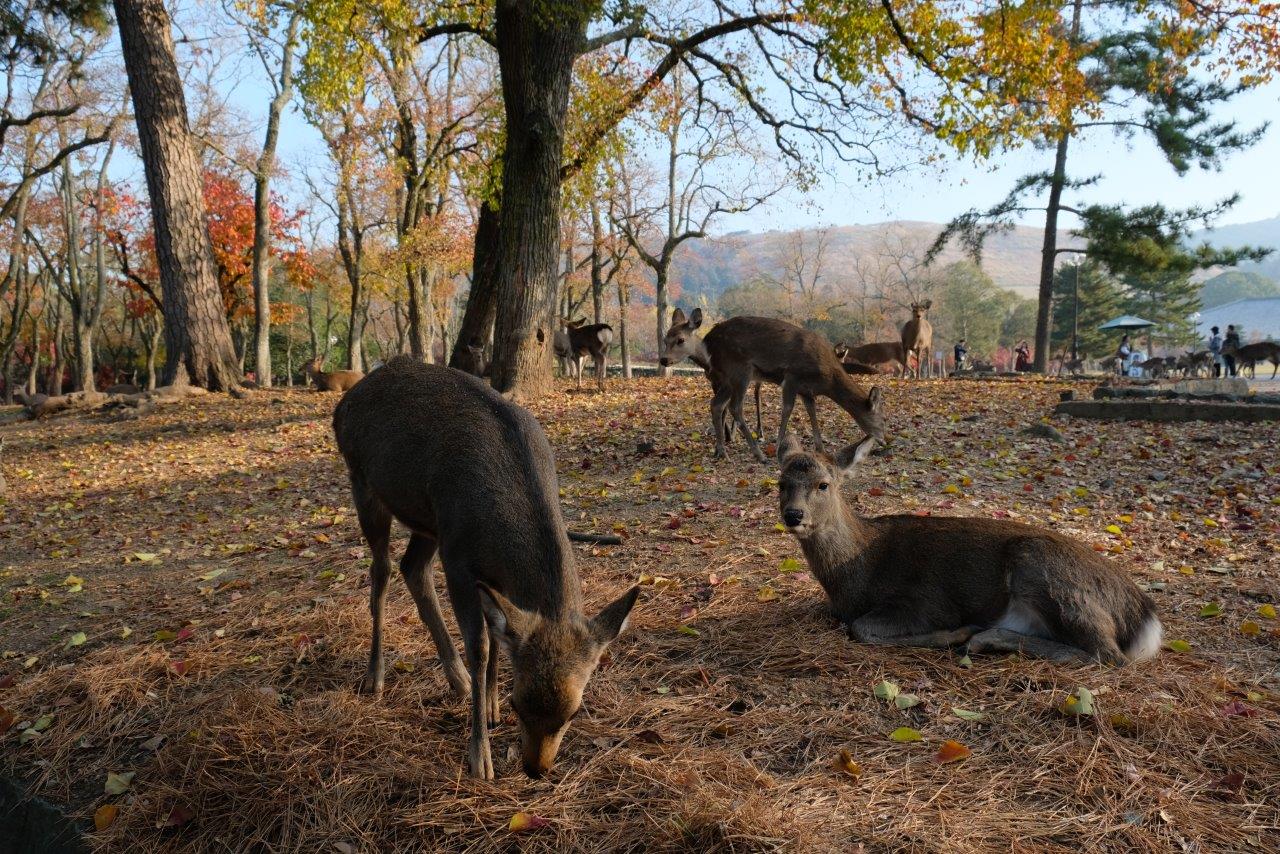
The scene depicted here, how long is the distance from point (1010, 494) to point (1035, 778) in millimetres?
4888

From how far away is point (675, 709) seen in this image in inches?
139

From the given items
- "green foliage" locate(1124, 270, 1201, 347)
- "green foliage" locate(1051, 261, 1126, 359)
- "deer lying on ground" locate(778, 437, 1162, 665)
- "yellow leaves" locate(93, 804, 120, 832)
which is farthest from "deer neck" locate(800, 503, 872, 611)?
"green foliage" locate(1124, 270, 1201, 347)

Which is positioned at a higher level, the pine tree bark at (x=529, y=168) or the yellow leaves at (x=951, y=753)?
the pine tree bark at (x=529, y=168)

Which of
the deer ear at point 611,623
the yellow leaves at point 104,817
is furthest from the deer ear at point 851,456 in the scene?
the yellow leaves at point 104,817

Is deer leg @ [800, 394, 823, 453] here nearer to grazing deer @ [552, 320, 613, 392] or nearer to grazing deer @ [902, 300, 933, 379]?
grazing deer @ [552, 320, 613, 392]

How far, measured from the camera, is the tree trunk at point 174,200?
14.6 metres

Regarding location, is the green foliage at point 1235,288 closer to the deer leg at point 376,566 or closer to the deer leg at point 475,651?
the deer leg at point 376,566

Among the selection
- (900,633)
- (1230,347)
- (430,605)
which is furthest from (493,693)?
(1230,347)

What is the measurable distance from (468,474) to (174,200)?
14954 mm

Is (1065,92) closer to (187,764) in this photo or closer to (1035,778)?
(1035,778)

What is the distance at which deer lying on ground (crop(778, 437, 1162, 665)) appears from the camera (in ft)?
12.8

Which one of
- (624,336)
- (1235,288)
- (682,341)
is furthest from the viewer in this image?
(1235,288)

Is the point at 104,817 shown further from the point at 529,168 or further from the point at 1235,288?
the point at 1235,288

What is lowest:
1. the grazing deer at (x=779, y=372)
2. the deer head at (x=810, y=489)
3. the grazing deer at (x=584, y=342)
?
the deer head at (x=810, y=489)
